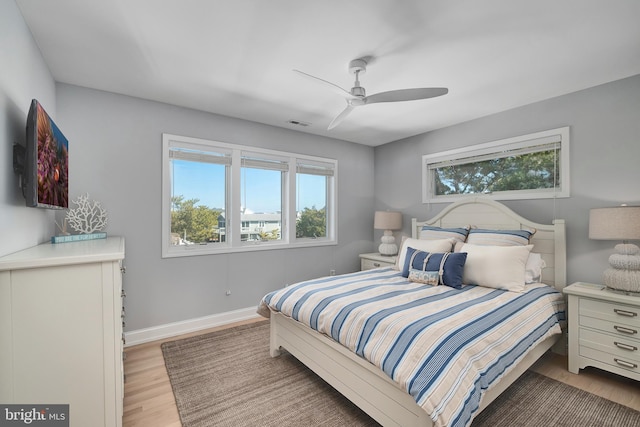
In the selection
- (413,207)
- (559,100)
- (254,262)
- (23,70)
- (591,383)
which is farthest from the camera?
(413,207)

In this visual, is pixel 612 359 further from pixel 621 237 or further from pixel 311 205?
pixel 311 205

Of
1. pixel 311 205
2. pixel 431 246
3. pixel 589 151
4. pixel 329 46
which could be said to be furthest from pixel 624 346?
pixel 311 205

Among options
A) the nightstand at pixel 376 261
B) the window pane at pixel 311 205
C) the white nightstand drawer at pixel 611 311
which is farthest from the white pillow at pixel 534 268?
the window pane at pixel 311 205

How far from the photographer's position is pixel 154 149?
311 centimetres

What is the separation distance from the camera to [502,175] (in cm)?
345

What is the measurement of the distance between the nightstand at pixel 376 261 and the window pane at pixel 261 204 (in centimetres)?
136

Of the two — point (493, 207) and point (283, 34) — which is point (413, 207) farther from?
point (283, 34)

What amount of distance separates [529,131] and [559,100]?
36 cm

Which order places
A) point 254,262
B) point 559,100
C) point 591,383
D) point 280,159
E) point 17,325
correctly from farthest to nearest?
point 280,159, point 254,262, point 559,100, point 591,383, point 17,325

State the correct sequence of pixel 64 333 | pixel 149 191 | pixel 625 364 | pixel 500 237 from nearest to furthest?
pixel 64 333 < pixel 625 364 < pixel 500 237 < pixel 149 191

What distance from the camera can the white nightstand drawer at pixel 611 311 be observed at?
2170 mm

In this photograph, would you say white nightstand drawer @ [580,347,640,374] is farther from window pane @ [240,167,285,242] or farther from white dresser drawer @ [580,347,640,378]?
window pane @ [240,167,285,242]

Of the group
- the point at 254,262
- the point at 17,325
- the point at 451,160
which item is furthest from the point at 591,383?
the point at 17,325

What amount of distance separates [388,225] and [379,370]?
279cm
